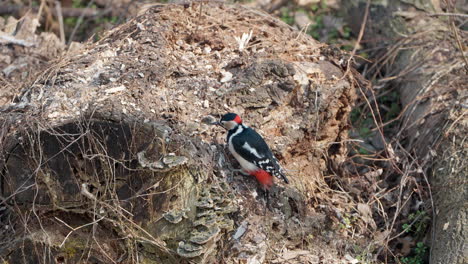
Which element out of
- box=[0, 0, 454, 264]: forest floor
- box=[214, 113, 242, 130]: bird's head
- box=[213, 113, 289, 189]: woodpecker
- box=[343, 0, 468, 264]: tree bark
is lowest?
box=[0, 0, 454, 264]: forest floor

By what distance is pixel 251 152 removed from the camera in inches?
167

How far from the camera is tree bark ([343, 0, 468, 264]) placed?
4801 millimetres

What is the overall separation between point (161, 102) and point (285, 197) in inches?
44.0

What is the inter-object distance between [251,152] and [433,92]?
8.10ft

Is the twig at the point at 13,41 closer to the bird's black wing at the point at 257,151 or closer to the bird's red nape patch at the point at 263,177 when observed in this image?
the bird's black wing at the point at 257,151

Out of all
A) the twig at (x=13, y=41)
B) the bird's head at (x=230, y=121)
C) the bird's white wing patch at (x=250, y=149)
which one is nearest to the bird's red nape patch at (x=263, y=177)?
the bird's white wing patch at (x=250, y=149)

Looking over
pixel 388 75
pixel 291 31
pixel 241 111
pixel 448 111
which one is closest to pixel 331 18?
pixel 388 75

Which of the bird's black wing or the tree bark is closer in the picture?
the bird's black wing

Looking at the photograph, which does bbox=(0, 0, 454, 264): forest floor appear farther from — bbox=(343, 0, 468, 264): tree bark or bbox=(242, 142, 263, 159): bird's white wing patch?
bbox=(242, 142, 263, 159): bird's white wing patch

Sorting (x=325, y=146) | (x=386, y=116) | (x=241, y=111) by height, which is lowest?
(x=386, y=116)

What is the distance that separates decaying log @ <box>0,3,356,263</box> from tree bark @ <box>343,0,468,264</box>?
2.73ft

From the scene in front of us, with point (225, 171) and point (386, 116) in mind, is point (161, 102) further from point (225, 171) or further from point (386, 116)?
point (386, 116)

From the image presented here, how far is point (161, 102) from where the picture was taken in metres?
4.57

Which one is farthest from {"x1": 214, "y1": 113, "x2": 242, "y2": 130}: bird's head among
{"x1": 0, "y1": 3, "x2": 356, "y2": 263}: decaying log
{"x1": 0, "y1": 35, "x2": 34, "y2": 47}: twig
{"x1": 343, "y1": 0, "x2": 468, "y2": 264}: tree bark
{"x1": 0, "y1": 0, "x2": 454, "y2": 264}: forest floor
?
{"x1": 0, "y1": 35, "x2": 34, "y2": 47}: twig
